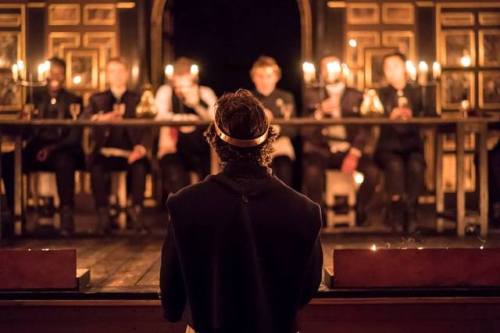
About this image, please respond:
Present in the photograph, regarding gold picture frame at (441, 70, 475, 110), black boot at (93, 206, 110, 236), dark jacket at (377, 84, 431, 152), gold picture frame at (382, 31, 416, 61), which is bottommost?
black boot at (93, 206, 110, 236)

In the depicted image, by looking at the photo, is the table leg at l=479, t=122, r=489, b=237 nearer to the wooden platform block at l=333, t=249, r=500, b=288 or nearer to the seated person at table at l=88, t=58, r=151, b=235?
the wooden platform block at l=333, t=249, r=500, b=288

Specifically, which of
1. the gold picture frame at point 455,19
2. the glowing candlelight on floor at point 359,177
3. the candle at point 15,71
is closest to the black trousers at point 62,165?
the candle at point 15,71

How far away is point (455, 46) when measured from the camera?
281 inches

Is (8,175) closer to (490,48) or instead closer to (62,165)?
(62,165)

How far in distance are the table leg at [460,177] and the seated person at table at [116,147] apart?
95.1 inches

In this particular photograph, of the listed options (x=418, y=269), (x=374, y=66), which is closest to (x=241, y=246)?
(x=418, y=269)

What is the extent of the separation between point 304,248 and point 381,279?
1756 mm

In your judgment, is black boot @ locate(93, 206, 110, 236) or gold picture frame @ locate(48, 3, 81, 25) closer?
black boot @ locate(93, 206, 110, 236)

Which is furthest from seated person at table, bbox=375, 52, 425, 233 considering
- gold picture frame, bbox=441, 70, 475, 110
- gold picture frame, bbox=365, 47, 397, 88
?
gold picture frame, bbox=441, 70, 475, 110

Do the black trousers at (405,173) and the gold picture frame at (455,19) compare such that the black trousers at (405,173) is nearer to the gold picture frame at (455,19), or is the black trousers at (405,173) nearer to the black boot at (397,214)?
the black boot at (397,214)

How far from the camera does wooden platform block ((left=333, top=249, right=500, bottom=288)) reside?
368 centimetres

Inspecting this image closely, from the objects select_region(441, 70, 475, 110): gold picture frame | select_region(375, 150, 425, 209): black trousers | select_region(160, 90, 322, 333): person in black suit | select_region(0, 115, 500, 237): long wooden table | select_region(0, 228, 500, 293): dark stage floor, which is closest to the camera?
select_region(160, 90, 322, 333): person in black suit

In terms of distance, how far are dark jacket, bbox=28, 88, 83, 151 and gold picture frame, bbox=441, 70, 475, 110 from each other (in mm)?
3429

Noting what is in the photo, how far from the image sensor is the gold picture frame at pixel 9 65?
715cm
